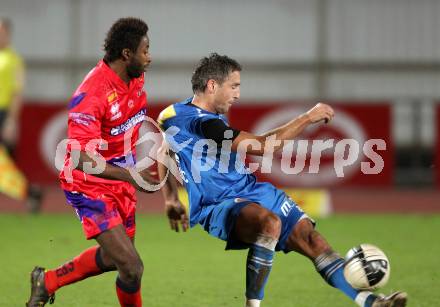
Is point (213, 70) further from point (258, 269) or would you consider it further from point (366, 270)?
point (366, 270)

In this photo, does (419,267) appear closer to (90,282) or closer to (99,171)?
(90,282)

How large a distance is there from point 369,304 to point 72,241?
5.01 m

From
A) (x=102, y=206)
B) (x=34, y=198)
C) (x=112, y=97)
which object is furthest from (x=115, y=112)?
(x=34, y=198)

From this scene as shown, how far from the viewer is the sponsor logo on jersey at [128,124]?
5715mm

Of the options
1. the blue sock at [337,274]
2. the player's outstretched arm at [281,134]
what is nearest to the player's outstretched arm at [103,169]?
the player's outstretched arm at [281,134]

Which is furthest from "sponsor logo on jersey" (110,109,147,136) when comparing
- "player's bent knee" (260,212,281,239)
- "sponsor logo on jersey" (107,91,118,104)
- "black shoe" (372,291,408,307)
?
"black shoe" (372,291,408,307)

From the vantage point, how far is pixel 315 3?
62.9 ft

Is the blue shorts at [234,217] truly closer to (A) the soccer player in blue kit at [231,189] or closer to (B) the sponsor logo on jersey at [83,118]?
(A) the soccer player in blue kit at [231,189]

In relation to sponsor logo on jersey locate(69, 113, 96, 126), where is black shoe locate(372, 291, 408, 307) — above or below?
below

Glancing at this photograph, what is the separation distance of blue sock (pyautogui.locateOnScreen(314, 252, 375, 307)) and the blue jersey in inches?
19.9

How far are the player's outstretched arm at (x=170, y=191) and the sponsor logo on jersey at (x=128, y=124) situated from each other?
1.25ft

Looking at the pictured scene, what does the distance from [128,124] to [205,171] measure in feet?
1.82

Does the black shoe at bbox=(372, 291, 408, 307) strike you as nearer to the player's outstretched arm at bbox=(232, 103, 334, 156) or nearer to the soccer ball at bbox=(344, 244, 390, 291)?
→ the soccer ball at bbox=(344, 244, 390, 291)

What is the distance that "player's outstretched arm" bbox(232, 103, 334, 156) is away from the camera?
543cm
